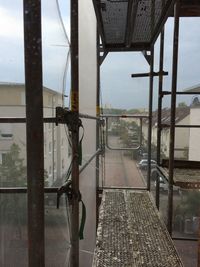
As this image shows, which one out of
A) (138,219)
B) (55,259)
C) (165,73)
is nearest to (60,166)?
(55,259)

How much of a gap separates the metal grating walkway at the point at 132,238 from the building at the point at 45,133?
491mm

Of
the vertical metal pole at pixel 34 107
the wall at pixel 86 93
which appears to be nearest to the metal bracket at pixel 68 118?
the vertical metal pole at pixel 34 107

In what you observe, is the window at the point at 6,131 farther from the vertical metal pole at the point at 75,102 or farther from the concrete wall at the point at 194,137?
the concrete wall at the point at 194,137

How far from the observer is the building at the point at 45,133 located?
111 centimetres

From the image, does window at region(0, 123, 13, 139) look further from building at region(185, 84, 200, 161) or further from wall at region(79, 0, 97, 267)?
building at region(185, 84, 200, 161)

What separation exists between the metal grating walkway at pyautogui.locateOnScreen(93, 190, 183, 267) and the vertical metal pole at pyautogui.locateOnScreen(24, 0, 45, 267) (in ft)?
3.02

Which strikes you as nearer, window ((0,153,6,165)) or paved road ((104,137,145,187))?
window ((0,153,6,165))

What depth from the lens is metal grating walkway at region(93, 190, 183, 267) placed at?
1491 mm

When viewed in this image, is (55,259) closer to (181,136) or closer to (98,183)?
(98,183)

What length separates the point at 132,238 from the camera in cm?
176

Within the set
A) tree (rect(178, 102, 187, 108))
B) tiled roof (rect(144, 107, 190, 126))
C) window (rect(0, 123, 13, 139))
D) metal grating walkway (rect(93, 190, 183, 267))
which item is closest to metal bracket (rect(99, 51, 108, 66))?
tiled roof (rect(144, 107, 190, 126))

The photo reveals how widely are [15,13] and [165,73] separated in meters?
1.89

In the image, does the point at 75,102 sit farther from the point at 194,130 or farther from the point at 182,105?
the point at 194,130

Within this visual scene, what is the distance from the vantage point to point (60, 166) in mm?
Result: 1476
